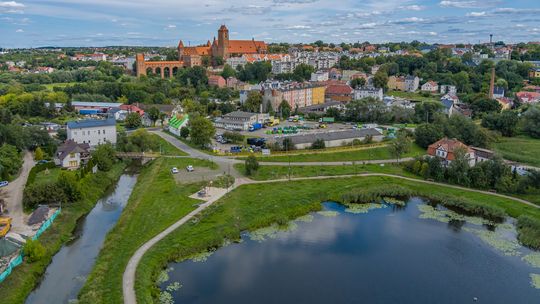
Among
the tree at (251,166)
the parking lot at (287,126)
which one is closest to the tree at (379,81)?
the parking lot at (287,126)

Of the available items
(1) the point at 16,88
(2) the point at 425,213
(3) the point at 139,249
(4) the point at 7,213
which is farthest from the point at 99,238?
(1) the point at 16,88

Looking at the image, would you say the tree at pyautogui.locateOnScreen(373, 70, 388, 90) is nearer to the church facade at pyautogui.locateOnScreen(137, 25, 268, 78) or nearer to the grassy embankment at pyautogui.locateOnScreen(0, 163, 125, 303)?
the church facade at pyautogui.locateOnScreen(137, 25, 268, 78)

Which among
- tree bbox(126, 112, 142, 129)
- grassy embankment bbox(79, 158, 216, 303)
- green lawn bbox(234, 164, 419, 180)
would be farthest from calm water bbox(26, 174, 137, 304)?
tree bbox(126, 112, 142, 129)

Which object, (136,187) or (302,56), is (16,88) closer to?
(136,187)

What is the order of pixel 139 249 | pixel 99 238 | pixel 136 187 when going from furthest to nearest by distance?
pixel 136 187, pixel 99 238, pixel 139 249

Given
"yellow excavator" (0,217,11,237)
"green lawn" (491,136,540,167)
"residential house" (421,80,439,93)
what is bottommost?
"yellow excavator" (0,217,11,237)

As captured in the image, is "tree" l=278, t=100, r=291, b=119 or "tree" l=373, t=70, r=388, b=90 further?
"tree" l=373, t=70, r=388, b=90

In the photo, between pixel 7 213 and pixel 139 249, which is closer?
pixel 139 249
